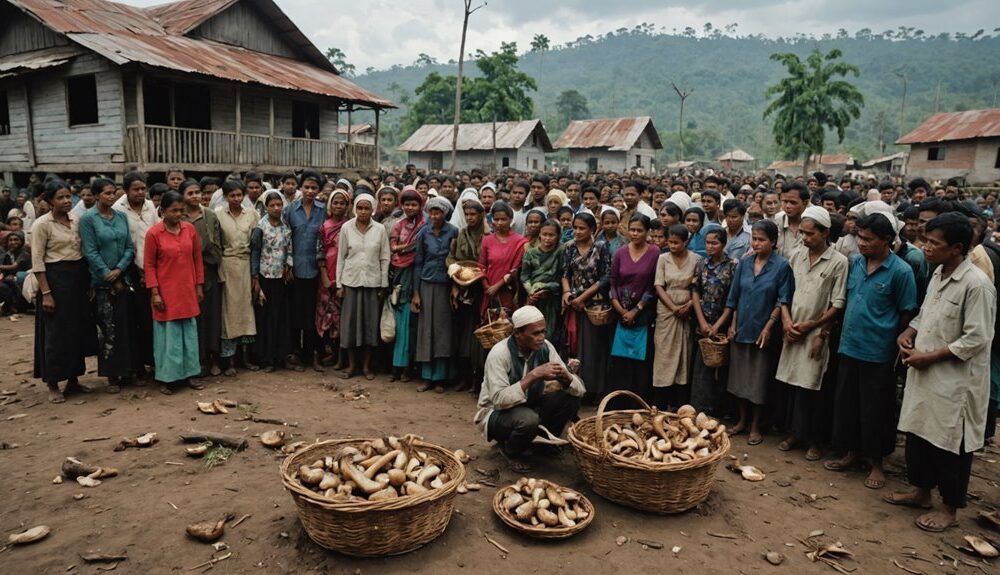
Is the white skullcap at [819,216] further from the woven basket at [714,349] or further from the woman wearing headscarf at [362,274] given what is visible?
the woman wearing headscarf at [362,274]

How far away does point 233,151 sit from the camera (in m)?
16.6

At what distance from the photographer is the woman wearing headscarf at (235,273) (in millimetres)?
6152

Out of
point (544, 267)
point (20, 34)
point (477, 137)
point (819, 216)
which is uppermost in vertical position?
point (20, 34)


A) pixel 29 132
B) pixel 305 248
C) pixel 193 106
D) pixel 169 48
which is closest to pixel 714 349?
pixel 305 248

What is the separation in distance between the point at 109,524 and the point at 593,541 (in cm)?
279

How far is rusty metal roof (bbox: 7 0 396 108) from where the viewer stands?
13.9 metres

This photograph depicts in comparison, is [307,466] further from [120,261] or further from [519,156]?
[519,156]

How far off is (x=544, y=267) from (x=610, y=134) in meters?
35.7

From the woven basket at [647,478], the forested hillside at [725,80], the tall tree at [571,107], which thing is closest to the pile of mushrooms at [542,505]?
the woven basket at [647,478]

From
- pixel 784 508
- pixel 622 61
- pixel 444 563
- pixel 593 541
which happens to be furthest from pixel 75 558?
pixel 622 61

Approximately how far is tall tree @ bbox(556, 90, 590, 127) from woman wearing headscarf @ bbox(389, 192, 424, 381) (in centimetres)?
6340

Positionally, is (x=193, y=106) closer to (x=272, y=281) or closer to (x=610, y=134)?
(x=272, y=281)

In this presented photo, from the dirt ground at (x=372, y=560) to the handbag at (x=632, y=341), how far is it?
45.4 inches

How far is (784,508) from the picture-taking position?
3.96 meters
